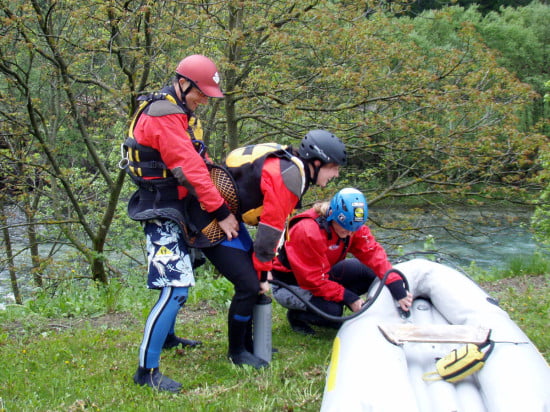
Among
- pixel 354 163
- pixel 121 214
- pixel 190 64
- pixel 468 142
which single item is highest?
pixel 190 64

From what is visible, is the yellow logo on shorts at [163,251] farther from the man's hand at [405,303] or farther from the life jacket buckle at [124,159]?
the man's hand at [405,303]

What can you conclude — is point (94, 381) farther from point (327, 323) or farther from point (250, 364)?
point (327, 323)

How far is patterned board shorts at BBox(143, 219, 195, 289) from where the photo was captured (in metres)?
3.37

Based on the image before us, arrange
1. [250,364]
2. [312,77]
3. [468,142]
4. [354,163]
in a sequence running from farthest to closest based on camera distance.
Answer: [354,163] < [468,142] < [312,77] < [250,364]

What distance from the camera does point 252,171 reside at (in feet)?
11.4

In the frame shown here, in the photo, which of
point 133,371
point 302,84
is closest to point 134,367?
point 133,371

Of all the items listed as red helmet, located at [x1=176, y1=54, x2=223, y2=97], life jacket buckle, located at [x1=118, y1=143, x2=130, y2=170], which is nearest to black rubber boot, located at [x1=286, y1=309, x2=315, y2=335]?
life jacket buckle, located at [x1=118, y1=143, x2=130, y2=170]

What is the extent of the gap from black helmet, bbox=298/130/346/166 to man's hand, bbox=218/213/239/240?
64 centimetres

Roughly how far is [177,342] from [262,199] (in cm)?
144

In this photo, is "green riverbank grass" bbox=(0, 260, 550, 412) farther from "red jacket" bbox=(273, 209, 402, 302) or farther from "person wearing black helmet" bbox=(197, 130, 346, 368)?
"red jacket" bbox=(273, 209, 402, 302)

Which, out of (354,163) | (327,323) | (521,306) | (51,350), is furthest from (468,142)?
(51,350)

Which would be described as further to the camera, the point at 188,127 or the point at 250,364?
the point at 250,364

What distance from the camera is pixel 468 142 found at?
28.8 ft

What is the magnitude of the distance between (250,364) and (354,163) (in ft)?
24.4
